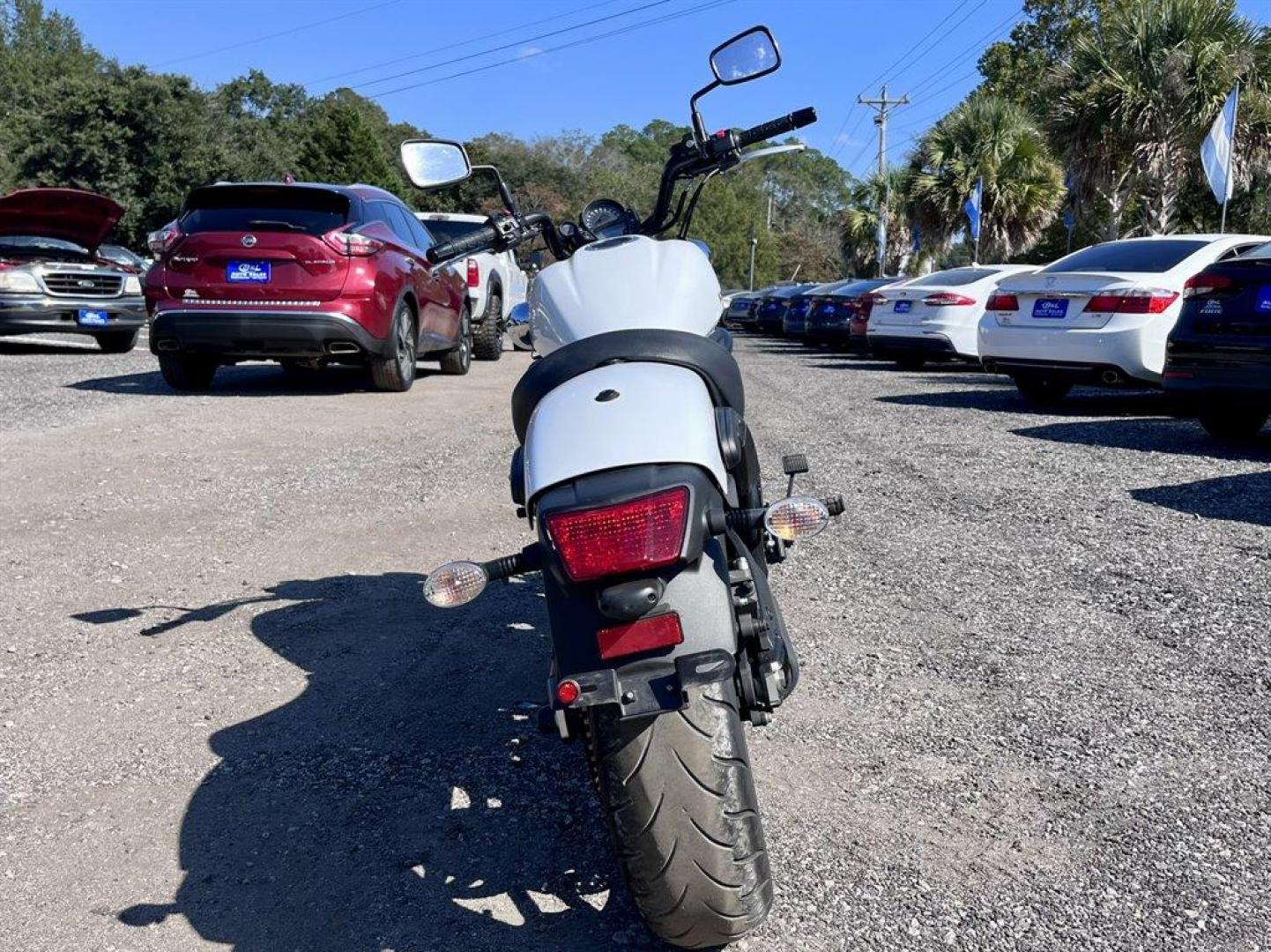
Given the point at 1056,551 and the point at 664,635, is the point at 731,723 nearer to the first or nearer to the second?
the point at 664,635

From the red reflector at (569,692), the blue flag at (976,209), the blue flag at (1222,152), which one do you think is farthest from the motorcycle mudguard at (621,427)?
the blue flag at (976,209)

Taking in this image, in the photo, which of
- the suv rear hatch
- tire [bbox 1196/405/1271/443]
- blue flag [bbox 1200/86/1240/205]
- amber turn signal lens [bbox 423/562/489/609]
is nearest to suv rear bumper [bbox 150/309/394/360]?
the suv rear hatch

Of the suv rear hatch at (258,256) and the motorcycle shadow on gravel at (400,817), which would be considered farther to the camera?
the suv rear hatch at (258,256)

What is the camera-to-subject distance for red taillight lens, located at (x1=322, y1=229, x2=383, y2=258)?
1020 centimetres

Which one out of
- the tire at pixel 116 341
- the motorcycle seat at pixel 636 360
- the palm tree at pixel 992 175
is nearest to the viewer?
the motorcycle seat at pixel 636 360

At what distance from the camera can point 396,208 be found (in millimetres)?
11875

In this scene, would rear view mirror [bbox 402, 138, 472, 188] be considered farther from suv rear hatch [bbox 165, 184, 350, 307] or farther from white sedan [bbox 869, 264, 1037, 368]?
white sedan [bbox 869, 264, 1037, 368]

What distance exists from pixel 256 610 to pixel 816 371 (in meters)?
13.0

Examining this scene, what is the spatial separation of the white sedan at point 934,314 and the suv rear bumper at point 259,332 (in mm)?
8339

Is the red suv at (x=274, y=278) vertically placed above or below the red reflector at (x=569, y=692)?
above

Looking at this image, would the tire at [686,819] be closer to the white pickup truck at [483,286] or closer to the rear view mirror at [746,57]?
the rear view mirror at [746,57]

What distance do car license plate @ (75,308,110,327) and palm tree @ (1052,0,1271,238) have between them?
1941 centimetres

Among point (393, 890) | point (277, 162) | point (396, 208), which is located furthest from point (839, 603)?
point (277, 162)

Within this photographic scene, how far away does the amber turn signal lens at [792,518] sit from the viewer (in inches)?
99.7
